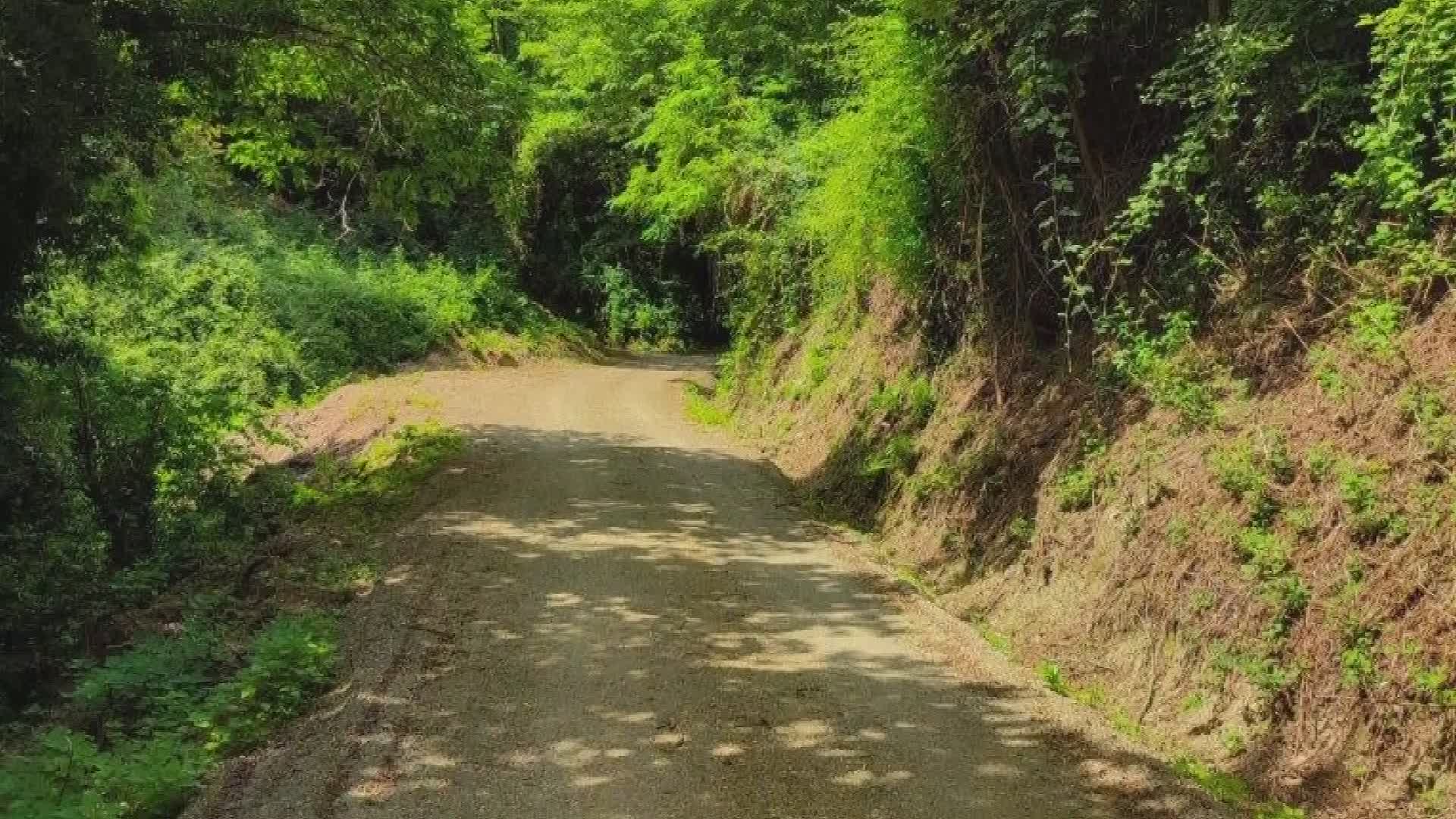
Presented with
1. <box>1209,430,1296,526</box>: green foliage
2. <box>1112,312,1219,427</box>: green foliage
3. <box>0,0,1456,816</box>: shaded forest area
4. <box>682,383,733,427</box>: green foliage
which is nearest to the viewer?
<box>0,0,1456,816</box>: shaded forest area

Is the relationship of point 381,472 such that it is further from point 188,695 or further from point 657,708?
point 657,708

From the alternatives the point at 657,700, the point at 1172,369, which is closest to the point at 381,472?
the point at 657,700

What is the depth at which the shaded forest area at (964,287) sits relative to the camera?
5.79 meters

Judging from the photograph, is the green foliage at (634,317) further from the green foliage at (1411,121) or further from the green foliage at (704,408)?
the green foliage at (1411,121)

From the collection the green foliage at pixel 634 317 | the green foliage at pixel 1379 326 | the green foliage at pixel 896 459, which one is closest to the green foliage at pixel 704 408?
the green foliage at pixel 896 459

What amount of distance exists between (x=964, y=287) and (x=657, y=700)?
22.0 ft

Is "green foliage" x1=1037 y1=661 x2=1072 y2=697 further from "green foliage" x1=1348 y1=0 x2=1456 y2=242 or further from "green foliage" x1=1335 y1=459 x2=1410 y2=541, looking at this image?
"green foliage" x1=1348 y1=0 x2=1456 y2=242

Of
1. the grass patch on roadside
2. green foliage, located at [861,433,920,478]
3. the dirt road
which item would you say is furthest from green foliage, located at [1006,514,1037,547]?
the grass patch on roadside

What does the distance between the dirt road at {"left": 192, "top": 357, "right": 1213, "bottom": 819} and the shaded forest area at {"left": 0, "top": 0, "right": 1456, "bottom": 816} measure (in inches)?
31.6

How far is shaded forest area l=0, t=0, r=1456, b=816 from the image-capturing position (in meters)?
5.79

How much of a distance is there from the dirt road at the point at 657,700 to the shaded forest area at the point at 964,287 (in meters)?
0.80

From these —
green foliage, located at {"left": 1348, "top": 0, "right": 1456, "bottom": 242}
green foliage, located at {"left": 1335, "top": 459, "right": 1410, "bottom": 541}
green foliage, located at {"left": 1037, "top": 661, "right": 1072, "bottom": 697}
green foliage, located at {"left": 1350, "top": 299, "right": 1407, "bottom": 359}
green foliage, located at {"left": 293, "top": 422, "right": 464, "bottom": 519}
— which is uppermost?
green foliage, located at {"left": 1348, "top": 0, "right": 1456, "bottom": 242}

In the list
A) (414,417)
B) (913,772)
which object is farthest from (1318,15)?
(414,417)

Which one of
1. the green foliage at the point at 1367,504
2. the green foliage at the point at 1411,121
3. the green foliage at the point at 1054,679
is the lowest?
the green foliage at the point at 1054,679
